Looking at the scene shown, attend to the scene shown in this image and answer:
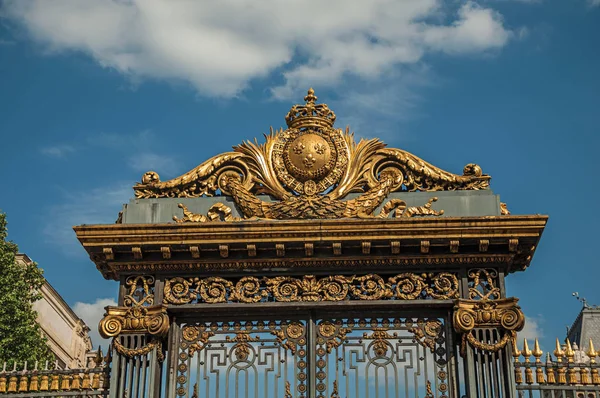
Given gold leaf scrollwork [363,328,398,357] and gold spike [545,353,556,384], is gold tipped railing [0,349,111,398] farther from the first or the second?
gold spike [545,353,556,384]

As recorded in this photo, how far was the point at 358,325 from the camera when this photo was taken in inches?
434

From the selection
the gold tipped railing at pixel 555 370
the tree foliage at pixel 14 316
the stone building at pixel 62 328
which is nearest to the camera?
the gold tipped railing at pixel 555 370

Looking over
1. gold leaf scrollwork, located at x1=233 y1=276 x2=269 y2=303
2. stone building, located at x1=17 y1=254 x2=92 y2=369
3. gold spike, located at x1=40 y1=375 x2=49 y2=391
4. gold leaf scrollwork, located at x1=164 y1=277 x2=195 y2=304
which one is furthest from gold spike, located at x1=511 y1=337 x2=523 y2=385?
stone building, located at x1=17 y1=254 x2=92 y2=369

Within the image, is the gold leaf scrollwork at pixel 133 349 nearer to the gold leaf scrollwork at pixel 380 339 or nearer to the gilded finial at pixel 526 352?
the gold leaf scrollwork at pixel 380 339

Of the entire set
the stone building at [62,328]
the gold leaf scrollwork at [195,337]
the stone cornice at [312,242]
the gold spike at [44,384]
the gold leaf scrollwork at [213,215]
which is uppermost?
the stone building at [62,328]

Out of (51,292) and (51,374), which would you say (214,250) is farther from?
(51,292)

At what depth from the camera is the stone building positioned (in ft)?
103

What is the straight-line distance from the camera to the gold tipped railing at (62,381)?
432 inches

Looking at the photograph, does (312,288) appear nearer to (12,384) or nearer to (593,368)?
(593,368)

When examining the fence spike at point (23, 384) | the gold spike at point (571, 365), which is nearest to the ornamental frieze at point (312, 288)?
the gold spike at point (571, 365)

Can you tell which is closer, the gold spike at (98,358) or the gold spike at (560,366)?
the gold spike at (560,366)

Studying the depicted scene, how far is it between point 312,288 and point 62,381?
3214 mm

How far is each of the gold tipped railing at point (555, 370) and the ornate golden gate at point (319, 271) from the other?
204 mm

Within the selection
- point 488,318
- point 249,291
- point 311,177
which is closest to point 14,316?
point 249,291
